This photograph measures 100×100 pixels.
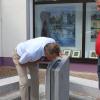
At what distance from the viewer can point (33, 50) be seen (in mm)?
6043

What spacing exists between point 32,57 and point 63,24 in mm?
5293

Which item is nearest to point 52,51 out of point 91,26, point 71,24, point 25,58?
point 25,58

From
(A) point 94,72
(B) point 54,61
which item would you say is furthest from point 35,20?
(B) point 54,61

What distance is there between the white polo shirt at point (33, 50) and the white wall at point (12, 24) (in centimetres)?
494

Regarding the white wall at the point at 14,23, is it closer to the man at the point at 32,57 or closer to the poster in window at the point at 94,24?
the poster in window at the point at 94,24

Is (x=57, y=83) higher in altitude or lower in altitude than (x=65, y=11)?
lower

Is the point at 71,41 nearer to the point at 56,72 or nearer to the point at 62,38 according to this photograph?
the point at 62,38

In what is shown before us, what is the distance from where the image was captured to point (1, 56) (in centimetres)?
1165

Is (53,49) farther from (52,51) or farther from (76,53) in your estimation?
(76,53)

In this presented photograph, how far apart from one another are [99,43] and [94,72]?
5.70 m

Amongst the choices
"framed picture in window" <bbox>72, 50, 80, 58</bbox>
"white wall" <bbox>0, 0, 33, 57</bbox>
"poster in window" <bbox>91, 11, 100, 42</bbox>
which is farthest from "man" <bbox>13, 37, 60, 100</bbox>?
"white wall" <bbox>0, 0, 33, 57</bbox>

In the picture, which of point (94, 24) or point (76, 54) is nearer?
point (94, 24)

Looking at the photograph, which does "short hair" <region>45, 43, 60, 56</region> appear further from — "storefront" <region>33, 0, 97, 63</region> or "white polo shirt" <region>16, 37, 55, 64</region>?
"storefront" <region>33, 0, 97, 63</region>

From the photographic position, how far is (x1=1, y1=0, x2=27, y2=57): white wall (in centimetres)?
1122
